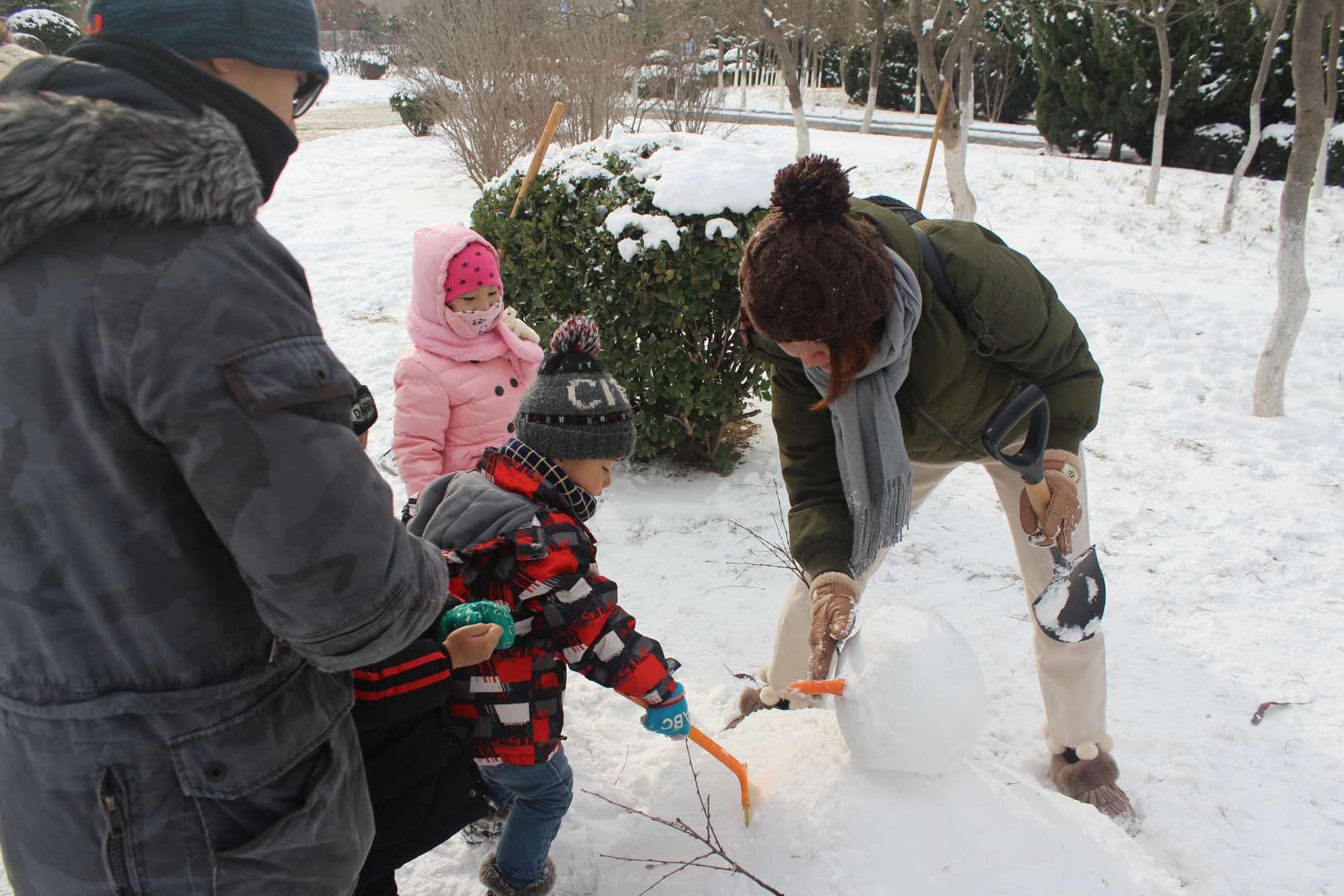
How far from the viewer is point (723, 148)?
4.09 meters

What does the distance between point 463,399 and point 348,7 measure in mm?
47908

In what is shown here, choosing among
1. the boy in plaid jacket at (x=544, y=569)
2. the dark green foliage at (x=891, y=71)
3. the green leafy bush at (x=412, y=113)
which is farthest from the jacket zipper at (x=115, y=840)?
the dark green foliage at (x=891, y=71)

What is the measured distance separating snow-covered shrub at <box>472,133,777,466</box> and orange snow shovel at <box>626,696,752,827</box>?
2323mm

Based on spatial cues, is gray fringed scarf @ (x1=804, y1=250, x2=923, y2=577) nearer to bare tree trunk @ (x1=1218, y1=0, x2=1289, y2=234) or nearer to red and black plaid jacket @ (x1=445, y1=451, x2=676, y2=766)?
red and black plaid jacket @ (x1=445, y1=451, x2=676, y2=766)

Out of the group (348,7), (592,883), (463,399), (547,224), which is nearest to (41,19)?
(547,224)

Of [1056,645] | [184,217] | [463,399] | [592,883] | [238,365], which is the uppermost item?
[184,217]

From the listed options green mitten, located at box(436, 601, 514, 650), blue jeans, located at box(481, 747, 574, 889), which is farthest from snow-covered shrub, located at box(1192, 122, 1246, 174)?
green mitten, located at box(436, 601, 514, 650)

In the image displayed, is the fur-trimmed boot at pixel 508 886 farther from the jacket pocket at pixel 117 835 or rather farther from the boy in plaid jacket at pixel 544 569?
the jacket pocket at pixel 117 835

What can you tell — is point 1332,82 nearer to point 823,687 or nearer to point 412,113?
point 823,687

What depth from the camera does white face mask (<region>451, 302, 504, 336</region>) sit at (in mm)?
2863

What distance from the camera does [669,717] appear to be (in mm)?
1857

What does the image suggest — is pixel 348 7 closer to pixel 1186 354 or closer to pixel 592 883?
pixel 1186 354

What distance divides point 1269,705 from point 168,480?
3335 mm

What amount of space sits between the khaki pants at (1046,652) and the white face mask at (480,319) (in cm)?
135
